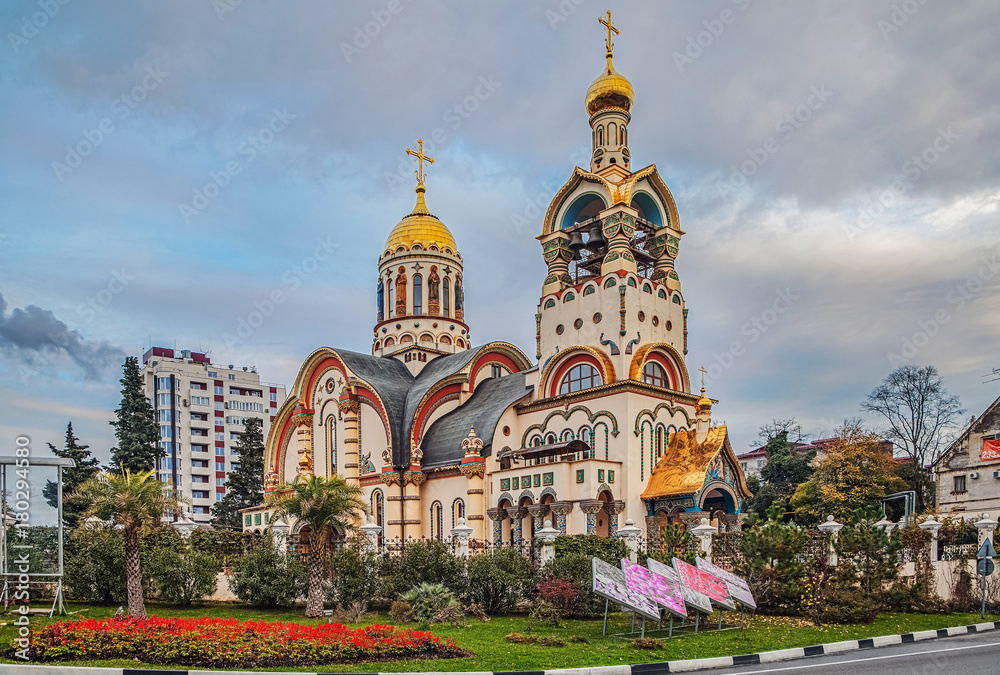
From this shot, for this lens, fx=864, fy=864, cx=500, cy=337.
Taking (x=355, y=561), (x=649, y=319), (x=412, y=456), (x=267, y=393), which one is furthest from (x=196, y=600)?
(x=267, y=393)

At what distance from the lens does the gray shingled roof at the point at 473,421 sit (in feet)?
93.8

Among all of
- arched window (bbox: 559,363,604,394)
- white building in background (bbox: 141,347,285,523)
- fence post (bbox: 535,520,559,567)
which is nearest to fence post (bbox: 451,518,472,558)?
fence post (bbox: 535,520,559,567)

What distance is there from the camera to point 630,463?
2533 cm

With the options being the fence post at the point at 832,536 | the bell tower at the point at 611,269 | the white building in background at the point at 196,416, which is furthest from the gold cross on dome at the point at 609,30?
the white building in background at the point at 196,416

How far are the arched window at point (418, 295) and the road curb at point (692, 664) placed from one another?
86.0 feet

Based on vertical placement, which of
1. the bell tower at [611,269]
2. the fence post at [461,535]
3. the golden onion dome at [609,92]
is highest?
the golden onion dome at [609,92]

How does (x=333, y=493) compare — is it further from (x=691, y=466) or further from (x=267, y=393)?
(x=267, y=393)

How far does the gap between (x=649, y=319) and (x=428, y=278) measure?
43.6ft

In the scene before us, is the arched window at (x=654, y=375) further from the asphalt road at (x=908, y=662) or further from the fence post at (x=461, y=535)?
the asphalt road at (x=908, y=662)

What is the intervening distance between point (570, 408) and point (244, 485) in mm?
22507

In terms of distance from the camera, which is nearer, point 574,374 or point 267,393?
point 574,374

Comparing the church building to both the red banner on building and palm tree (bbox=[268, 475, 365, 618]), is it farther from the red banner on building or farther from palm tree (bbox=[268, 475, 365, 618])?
the red banner on building

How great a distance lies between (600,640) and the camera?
1337 cm

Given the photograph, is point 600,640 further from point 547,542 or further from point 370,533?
point 370,533
